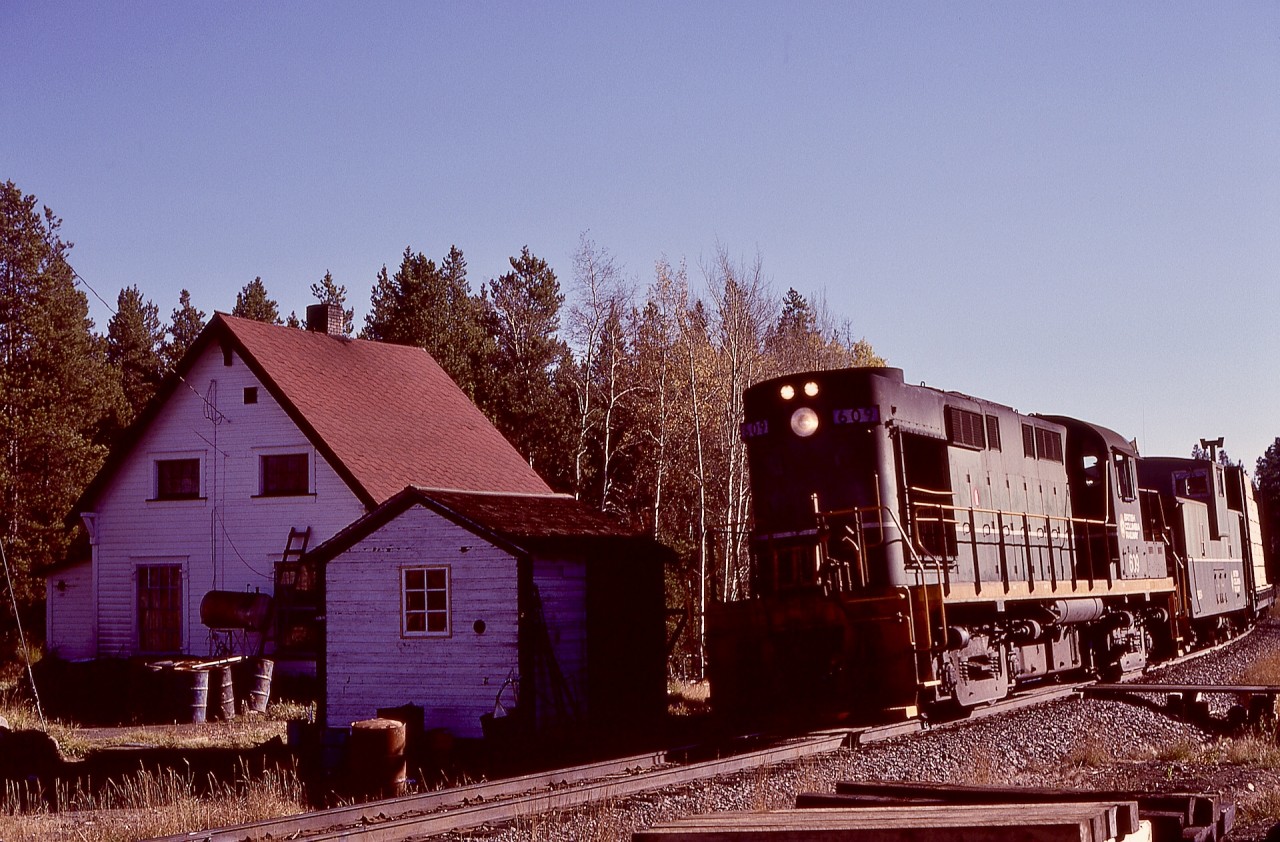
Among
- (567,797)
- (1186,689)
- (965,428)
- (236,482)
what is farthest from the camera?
(236,482)

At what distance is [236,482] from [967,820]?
72.8 ft

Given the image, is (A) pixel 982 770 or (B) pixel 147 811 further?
(A) pixel 982 770

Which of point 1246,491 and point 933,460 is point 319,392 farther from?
point 1246,491

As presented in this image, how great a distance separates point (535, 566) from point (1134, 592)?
8.99 meters

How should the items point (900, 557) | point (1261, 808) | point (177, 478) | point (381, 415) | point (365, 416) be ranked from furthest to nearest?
point (381, 415)
point (177, 478)
point (365, 416)
point (900, 557)
point (1261, 808)

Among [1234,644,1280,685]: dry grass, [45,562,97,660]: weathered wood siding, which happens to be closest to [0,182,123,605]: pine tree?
[45,562,97,660]: weathered wood siding

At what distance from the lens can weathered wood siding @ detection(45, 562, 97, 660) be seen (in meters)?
27.3

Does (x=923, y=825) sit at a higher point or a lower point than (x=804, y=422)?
lower

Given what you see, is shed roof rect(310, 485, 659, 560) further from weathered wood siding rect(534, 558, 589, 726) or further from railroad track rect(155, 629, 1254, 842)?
railroad track rect(155, 629, 1254, 842)

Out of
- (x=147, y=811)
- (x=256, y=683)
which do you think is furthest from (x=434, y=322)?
(x=147, y=811)

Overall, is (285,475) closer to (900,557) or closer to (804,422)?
(804,422)

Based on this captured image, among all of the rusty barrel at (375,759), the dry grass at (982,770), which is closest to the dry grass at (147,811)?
the rusty barrel at (375,759)

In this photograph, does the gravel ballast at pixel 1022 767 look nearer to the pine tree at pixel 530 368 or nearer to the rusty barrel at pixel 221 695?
the rusty barrel at pixel 221 695

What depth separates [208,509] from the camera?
1014 inches
